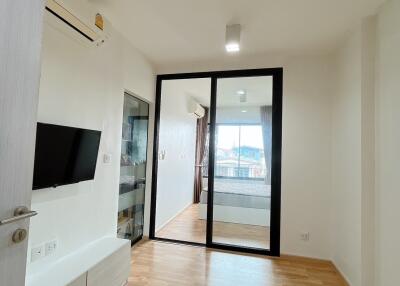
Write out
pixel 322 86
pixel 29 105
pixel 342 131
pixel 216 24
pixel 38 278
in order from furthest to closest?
pixel 322 86, pixel 342 131, pixel 216 24, pixel 38 278, pixel 29 105

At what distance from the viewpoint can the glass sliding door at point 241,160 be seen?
11.6 feet

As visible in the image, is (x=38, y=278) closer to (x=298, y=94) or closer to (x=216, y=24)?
(x=216, y=24)

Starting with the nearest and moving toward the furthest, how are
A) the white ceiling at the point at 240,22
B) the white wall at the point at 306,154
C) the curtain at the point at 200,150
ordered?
the white ceiling at the point at 240,22 → the white wall at the point at 306,154 → the curtain at the point at 200,150

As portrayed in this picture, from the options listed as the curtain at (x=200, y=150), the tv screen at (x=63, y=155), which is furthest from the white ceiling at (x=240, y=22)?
the curtain at (x=200, y=150)

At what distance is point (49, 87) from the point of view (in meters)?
1.86

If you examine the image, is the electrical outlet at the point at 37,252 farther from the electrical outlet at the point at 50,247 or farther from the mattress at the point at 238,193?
the mattress at the point at 238,193

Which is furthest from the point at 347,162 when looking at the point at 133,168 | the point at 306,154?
the point at 133,168

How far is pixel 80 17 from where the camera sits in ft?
6.36

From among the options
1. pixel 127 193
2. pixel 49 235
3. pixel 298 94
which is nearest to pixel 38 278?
pixel 49 235

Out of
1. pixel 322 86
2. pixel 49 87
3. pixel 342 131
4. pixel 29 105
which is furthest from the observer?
pixel 322 86

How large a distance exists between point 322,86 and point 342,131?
729mm

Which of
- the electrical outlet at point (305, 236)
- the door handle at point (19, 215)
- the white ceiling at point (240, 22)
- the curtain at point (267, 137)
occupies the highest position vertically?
the white ceiling at point (240, 22)

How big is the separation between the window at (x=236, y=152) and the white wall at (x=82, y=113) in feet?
4.92

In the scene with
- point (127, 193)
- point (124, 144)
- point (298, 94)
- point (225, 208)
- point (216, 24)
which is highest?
point (216, 24)
